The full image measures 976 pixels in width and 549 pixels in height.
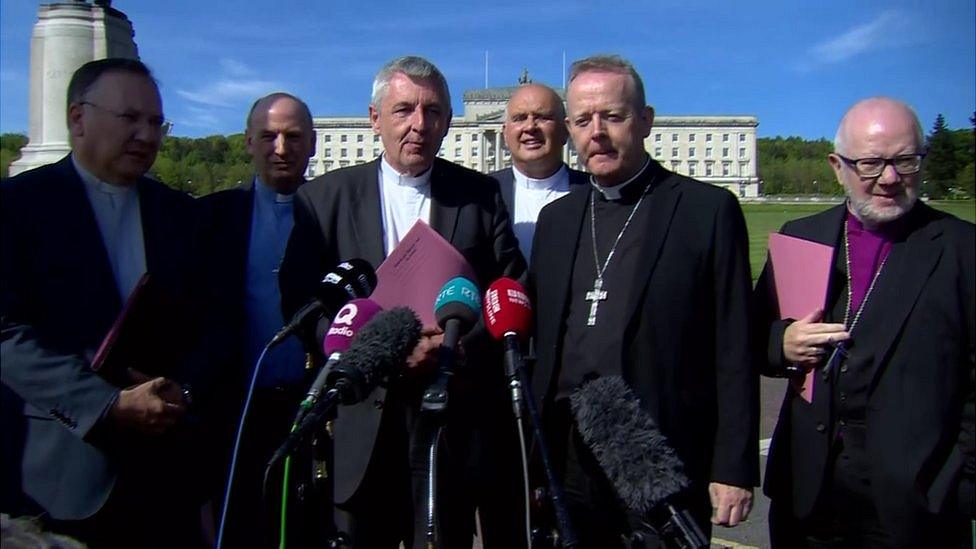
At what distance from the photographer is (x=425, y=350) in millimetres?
2934

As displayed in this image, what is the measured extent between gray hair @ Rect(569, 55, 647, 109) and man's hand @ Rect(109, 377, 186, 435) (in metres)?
2.02

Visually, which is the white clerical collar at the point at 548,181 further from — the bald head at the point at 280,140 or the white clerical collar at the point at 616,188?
the white clerical collar at the point at 616,188

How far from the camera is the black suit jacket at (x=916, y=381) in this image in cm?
303

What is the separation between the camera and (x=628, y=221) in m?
3.53

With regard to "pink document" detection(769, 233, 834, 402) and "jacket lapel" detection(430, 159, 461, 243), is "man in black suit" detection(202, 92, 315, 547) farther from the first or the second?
"pink document" detection(769, 233, 834, 402)

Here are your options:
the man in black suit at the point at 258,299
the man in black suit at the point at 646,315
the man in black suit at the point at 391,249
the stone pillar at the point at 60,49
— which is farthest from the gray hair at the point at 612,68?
the stone pillar at the point at 60,49

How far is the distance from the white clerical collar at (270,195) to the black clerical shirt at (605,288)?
6.31 feet

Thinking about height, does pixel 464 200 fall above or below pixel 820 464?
above

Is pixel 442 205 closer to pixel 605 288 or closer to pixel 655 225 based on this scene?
pixel 605 288

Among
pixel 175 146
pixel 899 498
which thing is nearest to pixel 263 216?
pixel 899 498

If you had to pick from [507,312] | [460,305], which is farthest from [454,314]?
[507,312]

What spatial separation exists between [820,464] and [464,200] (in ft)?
6.03

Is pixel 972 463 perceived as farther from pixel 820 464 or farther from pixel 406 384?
pixel 406 384

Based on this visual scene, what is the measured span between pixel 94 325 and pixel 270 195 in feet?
5.81
